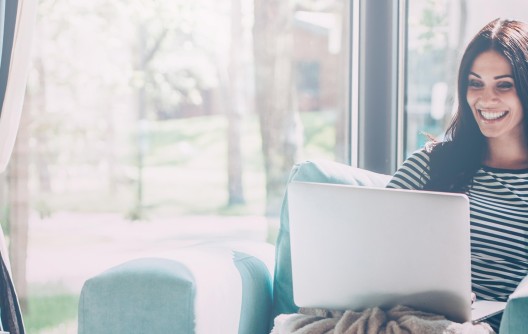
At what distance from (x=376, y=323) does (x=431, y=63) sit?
1.53 meters

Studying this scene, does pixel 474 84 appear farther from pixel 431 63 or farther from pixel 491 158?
pixel 431 63

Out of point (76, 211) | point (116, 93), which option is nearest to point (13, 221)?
point (76, 211)

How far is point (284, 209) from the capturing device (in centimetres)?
193

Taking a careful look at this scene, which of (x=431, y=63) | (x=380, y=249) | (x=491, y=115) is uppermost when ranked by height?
(x=431, y=63)

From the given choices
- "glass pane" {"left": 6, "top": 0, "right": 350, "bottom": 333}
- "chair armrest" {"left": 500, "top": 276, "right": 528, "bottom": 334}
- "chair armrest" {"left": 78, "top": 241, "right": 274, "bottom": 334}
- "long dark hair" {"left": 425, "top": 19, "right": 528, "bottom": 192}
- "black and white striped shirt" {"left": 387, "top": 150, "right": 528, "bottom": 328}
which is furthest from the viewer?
"glass pane" {"left": 6, "top": 0, "right": 350, "bottom": 333}

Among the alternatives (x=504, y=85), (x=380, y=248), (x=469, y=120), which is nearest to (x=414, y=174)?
(x=469, y=120)

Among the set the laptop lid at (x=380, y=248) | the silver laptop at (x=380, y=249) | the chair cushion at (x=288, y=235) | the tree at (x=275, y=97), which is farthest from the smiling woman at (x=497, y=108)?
the tree at (x=275, y=97)

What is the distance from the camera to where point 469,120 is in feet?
6.70

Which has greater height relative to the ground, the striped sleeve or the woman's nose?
the woman's nose

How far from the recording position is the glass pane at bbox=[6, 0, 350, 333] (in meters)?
3.06

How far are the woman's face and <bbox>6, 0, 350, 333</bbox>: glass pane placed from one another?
1.02 meters

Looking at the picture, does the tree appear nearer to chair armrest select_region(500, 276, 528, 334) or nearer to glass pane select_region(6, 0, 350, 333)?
glass pane select_region(6, 0, 350, 333)

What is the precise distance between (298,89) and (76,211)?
104 centimetres

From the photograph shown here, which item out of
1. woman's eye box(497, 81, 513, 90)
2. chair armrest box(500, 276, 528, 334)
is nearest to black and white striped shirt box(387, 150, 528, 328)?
woman's eye box(497, 81, 513, 90)
